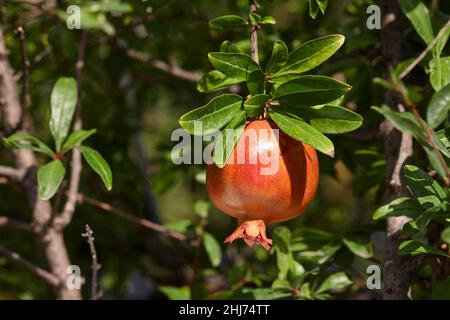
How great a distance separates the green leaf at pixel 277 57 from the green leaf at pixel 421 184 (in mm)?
264

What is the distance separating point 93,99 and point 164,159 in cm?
28

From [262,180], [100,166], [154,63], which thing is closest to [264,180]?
[262,180]

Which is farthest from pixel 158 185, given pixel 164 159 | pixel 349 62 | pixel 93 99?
pixel 349 62

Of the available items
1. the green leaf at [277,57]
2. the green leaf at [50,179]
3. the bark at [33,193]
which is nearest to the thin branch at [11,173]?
the bark at [33,193]

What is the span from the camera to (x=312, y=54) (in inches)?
42.0

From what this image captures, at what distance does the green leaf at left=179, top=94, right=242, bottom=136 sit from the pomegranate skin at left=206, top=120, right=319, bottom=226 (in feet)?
0.13

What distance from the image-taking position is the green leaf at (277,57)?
1.04 meters

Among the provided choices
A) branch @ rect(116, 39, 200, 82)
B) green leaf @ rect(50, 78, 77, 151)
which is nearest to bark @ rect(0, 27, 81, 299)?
green leaf @ rect(50, 78, 77, 151)

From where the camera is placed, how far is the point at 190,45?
83.3 inches

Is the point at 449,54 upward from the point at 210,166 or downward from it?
upward

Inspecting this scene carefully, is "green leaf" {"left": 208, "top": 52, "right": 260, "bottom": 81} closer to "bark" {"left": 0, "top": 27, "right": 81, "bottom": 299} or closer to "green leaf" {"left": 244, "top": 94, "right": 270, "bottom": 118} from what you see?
"green leaf" {"left": 244, "top": 94, "right": 270, "bottom": 118}

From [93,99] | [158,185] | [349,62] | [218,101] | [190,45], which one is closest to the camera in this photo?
[218,101]

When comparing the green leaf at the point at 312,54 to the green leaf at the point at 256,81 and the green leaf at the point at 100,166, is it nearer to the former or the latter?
the green leaf at the point at 256,81

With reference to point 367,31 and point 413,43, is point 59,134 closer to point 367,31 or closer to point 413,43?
point 367,31
